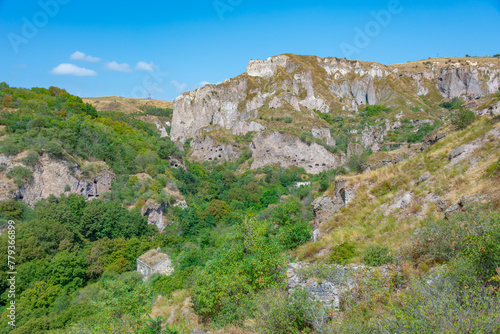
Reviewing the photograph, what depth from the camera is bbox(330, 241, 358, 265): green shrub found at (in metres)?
9.34

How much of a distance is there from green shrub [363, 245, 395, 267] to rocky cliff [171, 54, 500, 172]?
60.0 metres

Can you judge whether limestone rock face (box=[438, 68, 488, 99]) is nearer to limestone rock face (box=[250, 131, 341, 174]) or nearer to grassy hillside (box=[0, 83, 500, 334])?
limestone rock face (box=[250, 131, 341, 174])

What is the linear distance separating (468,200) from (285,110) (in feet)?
245

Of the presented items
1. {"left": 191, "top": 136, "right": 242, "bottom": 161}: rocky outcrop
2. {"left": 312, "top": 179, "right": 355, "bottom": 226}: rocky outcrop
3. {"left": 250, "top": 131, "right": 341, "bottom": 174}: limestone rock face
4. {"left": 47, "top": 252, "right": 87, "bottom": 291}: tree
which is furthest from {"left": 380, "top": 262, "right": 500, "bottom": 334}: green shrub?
{"left": 191, "top": 136, "right": 242, "bottom": 161}: rocky outcrop

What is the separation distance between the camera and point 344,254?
9.55 m

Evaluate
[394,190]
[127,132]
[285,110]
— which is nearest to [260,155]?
[285,110]

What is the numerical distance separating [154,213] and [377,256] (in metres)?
32.7

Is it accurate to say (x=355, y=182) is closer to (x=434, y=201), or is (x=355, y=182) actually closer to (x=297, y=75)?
(x=434, y=201)

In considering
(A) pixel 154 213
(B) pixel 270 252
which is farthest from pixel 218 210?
(B) pixel 270 252

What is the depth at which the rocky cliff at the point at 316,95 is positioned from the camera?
7619 cm

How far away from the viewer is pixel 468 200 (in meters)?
8.16

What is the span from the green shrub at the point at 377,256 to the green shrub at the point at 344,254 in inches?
37.3

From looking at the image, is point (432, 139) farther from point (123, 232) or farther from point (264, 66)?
point (264, 66)

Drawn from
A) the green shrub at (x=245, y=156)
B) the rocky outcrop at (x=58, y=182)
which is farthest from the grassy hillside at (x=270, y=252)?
the green shrub at (x=245, y=156)
